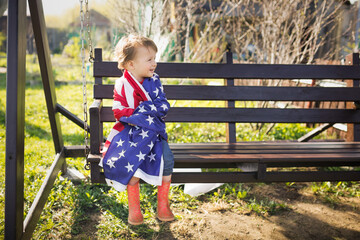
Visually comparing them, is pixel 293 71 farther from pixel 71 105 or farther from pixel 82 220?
pixel 71 105

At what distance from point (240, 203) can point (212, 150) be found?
2.86 feet

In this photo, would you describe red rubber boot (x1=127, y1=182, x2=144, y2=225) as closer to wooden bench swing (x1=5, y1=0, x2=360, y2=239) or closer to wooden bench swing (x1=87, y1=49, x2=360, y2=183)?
wooden bench swing (x1=5, y1=0, x2=360, y2=239)

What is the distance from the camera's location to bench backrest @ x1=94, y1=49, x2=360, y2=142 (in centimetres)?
343

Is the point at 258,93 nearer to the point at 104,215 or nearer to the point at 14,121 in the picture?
the point at 104,215

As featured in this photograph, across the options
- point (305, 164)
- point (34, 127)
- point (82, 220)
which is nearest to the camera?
point (305, 164)

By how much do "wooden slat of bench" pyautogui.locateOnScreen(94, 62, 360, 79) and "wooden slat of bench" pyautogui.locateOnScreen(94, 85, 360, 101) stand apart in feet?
0.39

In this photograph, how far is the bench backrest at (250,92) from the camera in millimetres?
3434

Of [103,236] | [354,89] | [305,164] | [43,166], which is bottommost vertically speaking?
[103,236]

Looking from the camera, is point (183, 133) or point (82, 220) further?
point (183, 133)

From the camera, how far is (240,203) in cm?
347

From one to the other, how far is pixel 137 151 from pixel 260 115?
61.4 inches

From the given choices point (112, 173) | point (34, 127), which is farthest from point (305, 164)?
point (34, 127)

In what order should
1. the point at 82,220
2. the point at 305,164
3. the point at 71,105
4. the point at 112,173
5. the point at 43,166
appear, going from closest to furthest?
1. the point at 112,173
2. the point at 305,164
3. the point at 82,220
4. the point at 43,166
5. the point at 71,105

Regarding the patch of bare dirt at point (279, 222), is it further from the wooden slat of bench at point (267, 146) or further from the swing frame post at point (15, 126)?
the swing frame post at point (15, 126)
